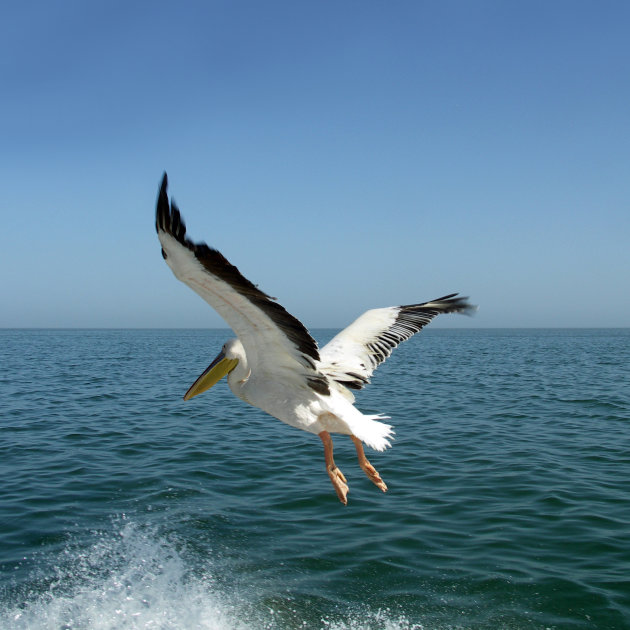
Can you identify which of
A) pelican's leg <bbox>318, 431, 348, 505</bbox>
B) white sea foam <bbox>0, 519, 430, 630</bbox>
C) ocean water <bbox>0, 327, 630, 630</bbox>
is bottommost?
white sea foam <bbox>0, 519, 430, 630</bbox>

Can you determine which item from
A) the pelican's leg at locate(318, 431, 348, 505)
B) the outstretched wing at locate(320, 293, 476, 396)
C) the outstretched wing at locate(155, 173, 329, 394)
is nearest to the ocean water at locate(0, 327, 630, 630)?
the pelican's leg at locate(318, 431, 348, 505)

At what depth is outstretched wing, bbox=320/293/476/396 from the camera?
240 inches

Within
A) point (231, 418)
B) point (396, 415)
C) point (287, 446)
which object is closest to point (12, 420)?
point (231, 418)

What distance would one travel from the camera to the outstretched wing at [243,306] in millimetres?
3736

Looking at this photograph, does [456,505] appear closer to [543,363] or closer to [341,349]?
[341,349]

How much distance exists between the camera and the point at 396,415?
15.8 m

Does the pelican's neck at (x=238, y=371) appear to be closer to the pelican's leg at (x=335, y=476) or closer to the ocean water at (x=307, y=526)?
the pelican's leg at (x=335, y=476)

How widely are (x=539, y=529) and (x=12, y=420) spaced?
1254 centimetres

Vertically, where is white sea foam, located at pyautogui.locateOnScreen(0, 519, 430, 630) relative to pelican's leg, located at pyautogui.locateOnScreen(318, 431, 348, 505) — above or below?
below

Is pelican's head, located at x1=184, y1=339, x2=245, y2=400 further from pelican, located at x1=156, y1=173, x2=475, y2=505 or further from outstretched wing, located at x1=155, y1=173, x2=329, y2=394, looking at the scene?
outstretched wing, located at x1=155, y1=173, x2=329, y2=394

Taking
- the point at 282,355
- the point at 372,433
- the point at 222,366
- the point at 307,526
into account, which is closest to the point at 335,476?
the point at 372,433

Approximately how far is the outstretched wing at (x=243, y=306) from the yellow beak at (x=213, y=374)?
0.41 meters

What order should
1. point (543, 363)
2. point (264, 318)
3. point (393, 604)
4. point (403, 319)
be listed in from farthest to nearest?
1. point (543, 363)
2. point (403, 319)
3. point (393, 604)
4. point (264, 318)

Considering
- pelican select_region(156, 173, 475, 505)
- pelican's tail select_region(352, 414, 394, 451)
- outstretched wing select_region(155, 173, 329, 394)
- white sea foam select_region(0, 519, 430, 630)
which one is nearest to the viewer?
outstretched wing select_region(155, 173, 329, 394)
